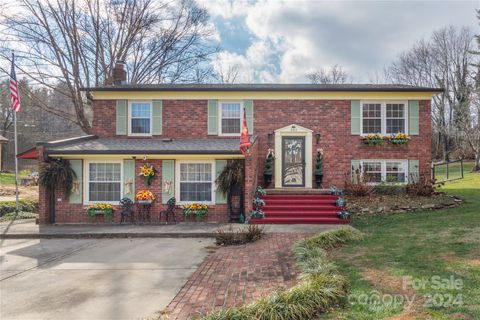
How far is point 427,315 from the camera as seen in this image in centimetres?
351

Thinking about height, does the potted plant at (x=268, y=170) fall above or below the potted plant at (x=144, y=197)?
above

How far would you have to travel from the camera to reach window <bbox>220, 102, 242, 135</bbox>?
13.3 m

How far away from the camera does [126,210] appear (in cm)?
1062

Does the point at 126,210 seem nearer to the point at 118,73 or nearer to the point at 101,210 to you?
the point at 101,210

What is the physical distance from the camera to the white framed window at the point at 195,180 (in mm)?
10961

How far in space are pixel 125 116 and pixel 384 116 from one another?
11818mm

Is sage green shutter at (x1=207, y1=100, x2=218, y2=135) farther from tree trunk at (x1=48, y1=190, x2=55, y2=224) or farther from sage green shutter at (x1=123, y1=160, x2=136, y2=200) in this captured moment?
tree trunk at (x1=48, y1=190, x2=55, y2=224)

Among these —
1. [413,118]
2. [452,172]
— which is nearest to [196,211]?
[413,118]

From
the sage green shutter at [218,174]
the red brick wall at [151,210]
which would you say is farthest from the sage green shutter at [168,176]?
the sage green shutter at [218,174]

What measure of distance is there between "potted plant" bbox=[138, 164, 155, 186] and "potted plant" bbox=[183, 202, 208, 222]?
5.47 ft

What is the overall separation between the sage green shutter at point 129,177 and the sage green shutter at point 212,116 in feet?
12.6

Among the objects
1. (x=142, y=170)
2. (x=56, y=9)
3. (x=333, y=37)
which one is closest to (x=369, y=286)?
(x=142, y=170)

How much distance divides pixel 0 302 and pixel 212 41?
21624 millimetres

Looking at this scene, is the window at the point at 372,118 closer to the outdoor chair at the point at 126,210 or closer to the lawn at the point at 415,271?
the lawn at the point at 415,271
